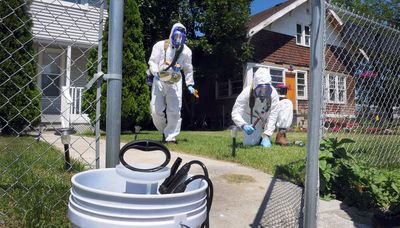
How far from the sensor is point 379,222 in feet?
10.1

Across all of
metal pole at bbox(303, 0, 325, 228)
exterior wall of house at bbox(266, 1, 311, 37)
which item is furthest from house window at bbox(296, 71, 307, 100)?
metal pole at bbox(303, 0, 325, 228)

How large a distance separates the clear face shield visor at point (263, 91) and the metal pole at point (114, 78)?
4763 millimetres

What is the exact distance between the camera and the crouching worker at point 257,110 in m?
6.50

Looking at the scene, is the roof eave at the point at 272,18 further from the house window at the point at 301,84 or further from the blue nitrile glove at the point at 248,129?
the blue nitrile glove at the point at 248,129

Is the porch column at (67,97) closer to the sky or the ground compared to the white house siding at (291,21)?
closer to the ground

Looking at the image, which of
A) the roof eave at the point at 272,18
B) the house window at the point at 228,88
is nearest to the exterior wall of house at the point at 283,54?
the roof eave at the point at 272,18

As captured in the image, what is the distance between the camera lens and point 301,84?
1867 centimetres

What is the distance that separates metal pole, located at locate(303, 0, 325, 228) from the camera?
6.84 feet

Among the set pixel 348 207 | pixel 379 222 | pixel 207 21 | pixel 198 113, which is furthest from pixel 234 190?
pixel 198 113

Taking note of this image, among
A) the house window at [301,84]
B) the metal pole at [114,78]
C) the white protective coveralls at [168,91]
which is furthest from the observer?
the house window at [301,84]

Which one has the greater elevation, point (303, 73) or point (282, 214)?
point (303, 73)

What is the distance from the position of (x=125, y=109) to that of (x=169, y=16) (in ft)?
20.2

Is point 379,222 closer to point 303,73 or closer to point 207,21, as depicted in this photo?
point 207,21

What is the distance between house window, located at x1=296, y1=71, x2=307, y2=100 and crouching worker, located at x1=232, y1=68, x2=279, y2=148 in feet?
39.4
